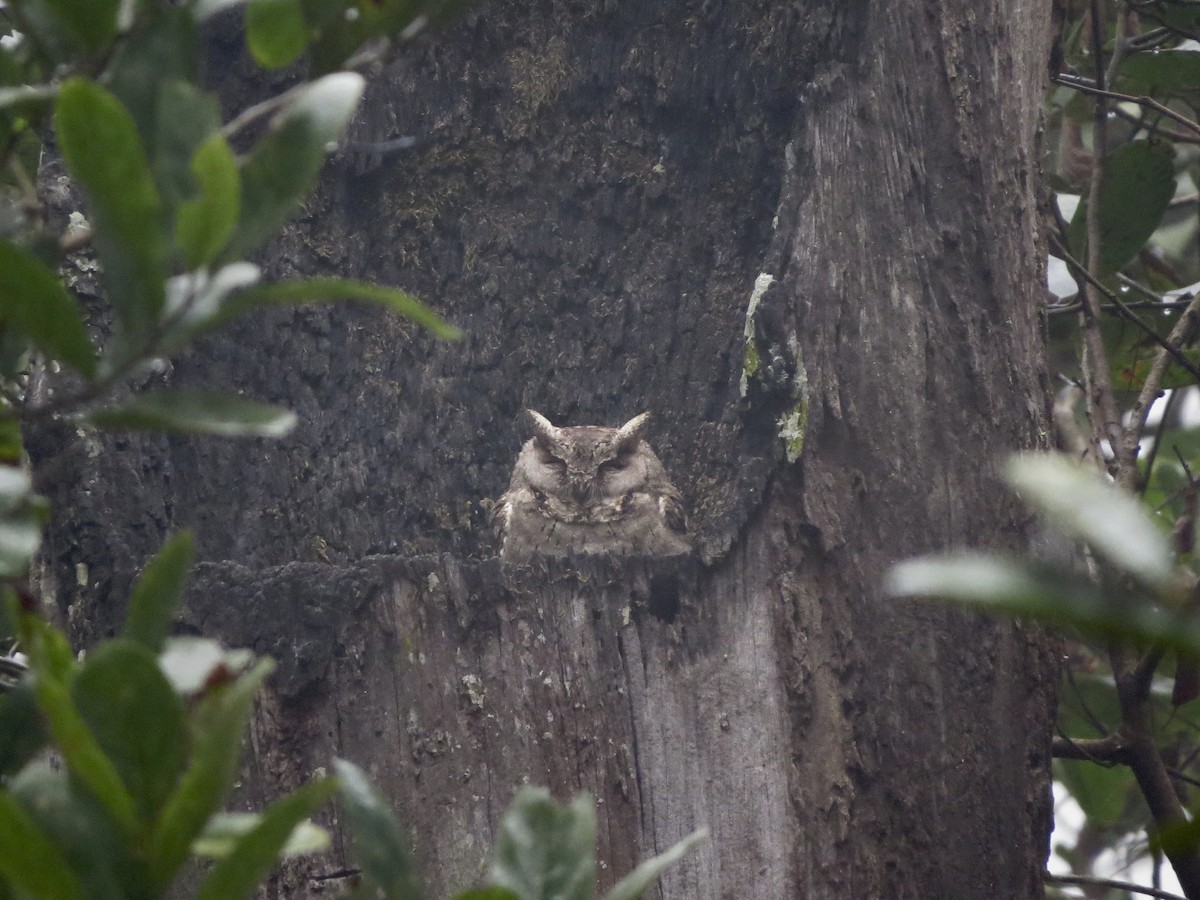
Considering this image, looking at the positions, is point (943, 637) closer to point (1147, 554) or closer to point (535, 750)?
point (535, 750)

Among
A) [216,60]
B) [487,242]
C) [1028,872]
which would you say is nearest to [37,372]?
[216,60]

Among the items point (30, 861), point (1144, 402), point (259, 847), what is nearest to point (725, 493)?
point (1144, 402)

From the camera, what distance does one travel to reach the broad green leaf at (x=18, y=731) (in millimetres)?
1037

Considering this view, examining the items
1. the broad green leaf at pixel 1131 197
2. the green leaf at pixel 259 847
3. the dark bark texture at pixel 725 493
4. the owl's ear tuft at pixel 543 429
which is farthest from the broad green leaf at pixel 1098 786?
the green leaf at pixel 259 847

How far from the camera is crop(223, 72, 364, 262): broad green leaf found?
93 centimetres

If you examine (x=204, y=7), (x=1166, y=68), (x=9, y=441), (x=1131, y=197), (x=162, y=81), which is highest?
(x=1166, y=68)

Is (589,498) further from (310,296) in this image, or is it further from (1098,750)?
(310,296)

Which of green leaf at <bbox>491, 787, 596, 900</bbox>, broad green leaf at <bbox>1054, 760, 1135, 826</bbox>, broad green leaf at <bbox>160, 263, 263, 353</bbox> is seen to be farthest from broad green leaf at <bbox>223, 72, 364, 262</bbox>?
broad green leaf at <bbox>1054, 760, 1135, 826</bbox>

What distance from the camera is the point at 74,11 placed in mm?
1009

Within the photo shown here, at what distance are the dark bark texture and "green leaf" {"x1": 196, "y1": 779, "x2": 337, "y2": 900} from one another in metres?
1.27

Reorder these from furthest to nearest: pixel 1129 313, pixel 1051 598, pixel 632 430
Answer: pixel 632 430, pixel 1129 313, pixel 1051 598

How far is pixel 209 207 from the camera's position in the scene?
891 millimetres

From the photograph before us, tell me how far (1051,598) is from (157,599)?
2.16 ft

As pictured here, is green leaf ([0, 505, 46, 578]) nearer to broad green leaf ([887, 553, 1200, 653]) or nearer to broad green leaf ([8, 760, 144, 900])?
broad green leaf ([8, 760, 144, 900])
